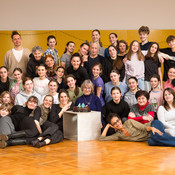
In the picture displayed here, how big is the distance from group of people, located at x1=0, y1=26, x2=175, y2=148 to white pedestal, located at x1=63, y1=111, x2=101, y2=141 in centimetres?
14

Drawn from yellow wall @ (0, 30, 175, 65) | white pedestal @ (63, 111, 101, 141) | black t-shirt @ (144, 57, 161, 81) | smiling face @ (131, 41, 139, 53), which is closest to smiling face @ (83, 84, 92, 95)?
white pedestal @ (63, 111, 101, 141)

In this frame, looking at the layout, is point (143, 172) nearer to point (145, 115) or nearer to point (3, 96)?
point (145, 115)

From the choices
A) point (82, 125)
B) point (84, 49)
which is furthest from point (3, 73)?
point (82, 125)

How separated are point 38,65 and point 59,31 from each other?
105 inches

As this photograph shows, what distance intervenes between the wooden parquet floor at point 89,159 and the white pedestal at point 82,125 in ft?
1.10

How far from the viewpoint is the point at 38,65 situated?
636 centimetres

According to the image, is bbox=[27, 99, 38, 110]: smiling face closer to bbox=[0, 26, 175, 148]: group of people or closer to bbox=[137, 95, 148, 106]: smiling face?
bbox=[0, 26, 175, 148]: group of people

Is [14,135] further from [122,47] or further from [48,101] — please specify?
[122,47]

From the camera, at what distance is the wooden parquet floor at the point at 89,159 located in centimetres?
352

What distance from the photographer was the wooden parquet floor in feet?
11.5

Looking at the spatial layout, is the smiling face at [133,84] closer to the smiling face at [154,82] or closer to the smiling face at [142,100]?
the smiling face at [154,82]

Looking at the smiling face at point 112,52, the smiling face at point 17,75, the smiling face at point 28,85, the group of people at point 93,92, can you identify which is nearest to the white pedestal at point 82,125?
the group of people at point 93,92

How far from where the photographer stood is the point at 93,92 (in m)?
5.87

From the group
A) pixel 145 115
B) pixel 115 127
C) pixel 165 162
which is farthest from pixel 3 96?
pixel 165 162
